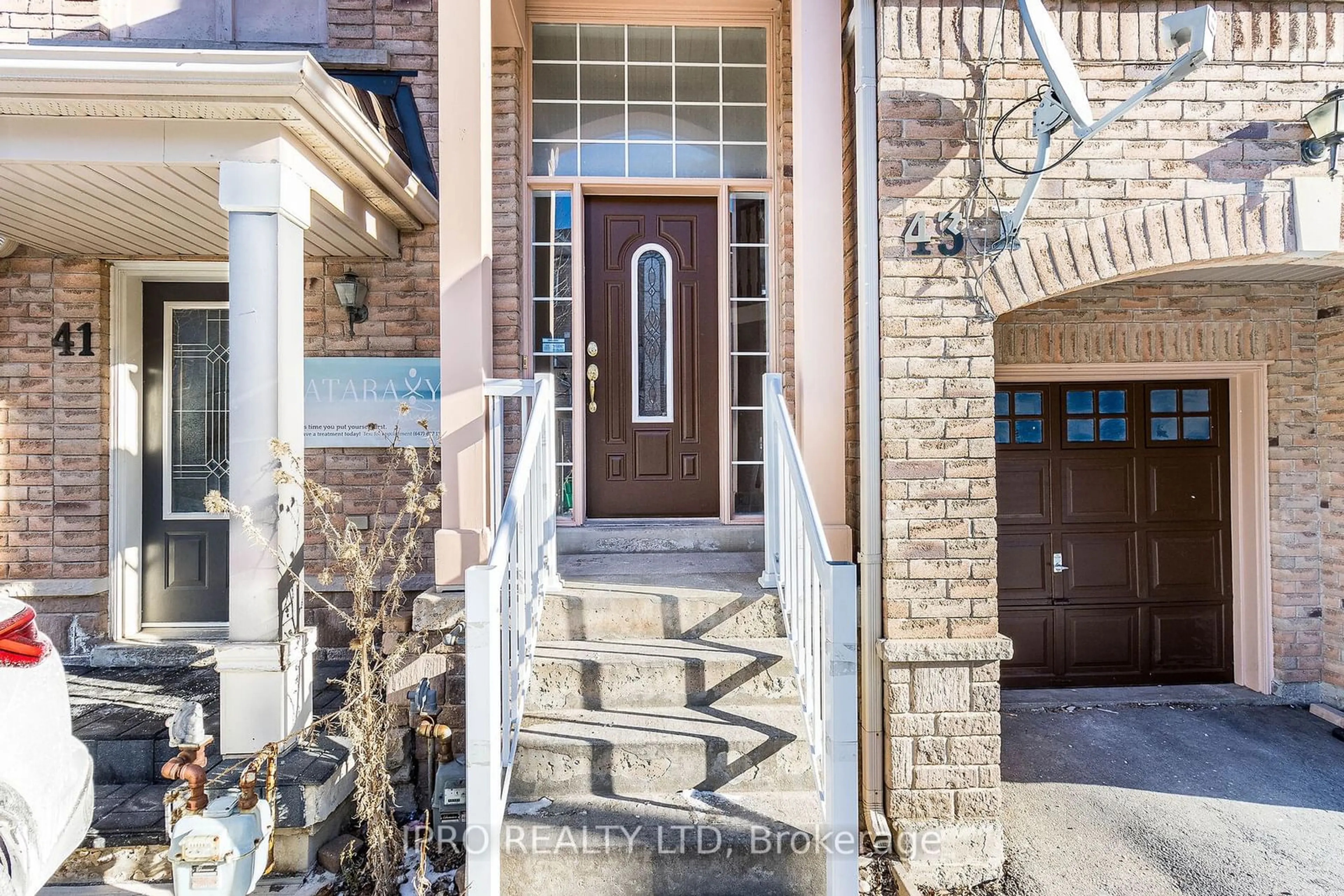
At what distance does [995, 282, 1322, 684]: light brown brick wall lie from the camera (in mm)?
4000

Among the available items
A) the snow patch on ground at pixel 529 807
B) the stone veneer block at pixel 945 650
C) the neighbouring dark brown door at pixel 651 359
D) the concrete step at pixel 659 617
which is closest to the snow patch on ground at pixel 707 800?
the snow patch on ground at pixel 529 807

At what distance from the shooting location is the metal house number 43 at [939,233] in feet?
9.26

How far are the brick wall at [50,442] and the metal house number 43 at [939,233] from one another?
4.49m

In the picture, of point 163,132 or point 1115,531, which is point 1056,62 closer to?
point 1115,531

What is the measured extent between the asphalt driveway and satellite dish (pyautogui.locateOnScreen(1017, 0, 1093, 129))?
9.51 ft

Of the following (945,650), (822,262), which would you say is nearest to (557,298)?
(822,262)

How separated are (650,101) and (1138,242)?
9.01ft

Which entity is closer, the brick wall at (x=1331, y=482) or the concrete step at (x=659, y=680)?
the concrete step at (x=659, y=680)

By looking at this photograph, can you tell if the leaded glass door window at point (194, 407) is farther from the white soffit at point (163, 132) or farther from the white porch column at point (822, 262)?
the white porch column at point (822, 262)

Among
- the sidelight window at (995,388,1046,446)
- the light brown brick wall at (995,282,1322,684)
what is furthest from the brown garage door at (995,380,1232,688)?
the light brown brick wall at (995,282,1322,684)

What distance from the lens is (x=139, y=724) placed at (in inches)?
116

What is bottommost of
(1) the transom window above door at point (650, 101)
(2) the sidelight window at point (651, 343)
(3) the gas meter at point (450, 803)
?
(3) the gas meter at point (450, 803)

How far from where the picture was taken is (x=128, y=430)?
13.1 feet

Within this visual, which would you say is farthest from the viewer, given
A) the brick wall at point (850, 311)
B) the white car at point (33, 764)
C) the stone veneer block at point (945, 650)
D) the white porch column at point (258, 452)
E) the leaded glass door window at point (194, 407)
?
the leaded glass door window at point (194, 407)
